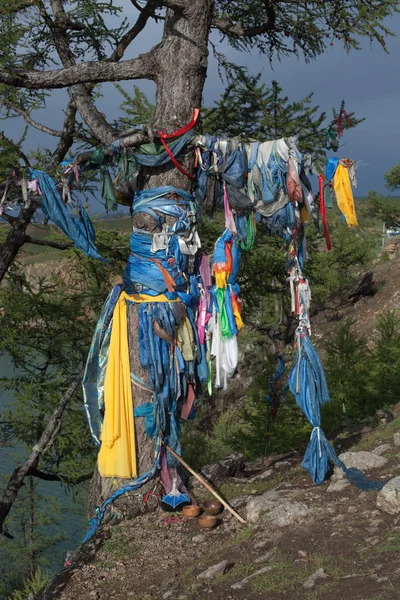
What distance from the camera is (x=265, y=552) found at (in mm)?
4055

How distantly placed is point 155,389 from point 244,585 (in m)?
1.84

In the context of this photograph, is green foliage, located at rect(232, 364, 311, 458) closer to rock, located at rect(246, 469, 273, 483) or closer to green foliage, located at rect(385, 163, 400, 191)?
rock, located at rect(246, 469, 273, 483)

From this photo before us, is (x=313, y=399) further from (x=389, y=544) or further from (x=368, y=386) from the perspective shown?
(x=368, y=386)

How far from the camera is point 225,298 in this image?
5254mm

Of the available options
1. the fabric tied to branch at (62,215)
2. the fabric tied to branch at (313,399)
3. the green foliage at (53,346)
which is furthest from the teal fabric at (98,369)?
the green foliage at (53,346)

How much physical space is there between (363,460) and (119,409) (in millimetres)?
2008

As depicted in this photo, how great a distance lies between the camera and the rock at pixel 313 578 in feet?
11.4

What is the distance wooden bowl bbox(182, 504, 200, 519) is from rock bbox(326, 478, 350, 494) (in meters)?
0.95

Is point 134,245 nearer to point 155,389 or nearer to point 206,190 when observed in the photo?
point 206,190

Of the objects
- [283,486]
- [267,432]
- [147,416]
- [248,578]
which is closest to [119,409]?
[147,416]

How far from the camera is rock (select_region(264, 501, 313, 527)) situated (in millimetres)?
4379

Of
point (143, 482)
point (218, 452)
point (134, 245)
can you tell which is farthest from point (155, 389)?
point (218, 452)

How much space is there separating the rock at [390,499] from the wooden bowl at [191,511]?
1.32m

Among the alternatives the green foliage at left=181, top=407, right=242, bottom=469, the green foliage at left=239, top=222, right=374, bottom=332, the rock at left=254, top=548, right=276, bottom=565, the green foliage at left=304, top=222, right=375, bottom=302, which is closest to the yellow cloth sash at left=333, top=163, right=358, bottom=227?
the rock at left=254, top=548, right=276, bottom=565
